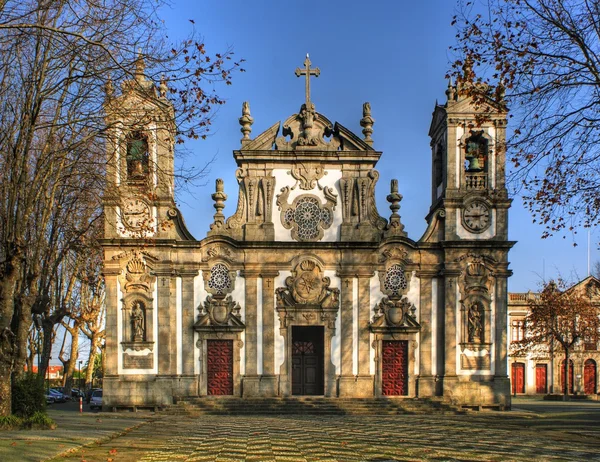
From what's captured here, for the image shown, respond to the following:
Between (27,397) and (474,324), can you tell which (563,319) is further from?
(27,397)

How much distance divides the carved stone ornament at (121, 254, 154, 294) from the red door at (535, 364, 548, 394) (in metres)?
33.3

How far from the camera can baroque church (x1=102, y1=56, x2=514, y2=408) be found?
27.2 meters

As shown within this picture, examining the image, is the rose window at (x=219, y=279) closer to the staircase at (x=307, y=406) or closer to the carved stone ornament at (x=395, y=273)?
the staircase at (x=307, y=406)

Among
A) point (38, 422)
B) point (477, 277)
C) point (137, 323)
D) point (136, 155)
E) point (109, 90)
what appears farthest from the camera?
point (477, 277)

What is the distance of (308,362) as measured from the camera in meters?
28.3

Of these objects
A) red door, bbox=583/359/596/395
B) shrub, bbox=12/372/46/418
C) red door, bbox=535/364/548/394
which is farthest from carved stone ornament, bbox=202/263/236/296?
red door, bbox=583/359/596/395

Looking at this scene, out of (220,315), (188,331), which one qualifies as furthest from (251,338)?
(188,331)

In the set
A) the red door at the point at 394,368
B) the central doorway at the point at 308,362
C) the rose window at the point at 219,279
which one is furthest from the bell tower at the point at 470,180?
the rose window at the point at 219,279

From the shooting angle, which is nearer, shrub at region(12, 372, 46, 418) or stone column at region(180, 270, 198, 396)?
shrub at region(12, 372, 46, 418)

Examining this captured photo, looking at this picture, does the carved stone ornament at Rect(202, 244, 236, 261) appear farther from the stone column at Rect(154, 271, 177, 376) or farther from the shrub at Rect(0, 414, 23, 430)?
the shrub at Rect(0, 414, 23, 430)

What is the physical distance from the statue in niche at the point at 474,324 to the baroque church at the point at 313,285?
0.05m

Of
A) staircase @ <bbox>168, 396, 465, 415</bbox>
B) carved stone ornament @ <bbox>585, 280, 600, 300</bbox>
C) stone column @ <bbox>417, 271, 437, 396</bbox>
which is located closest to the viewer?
staircase @ <bbox>168, 396, 465, 415</bbox>

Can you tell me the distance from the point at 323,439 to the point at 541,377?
38.3 metres

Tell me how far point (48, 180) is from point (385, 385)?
48.8 ft
